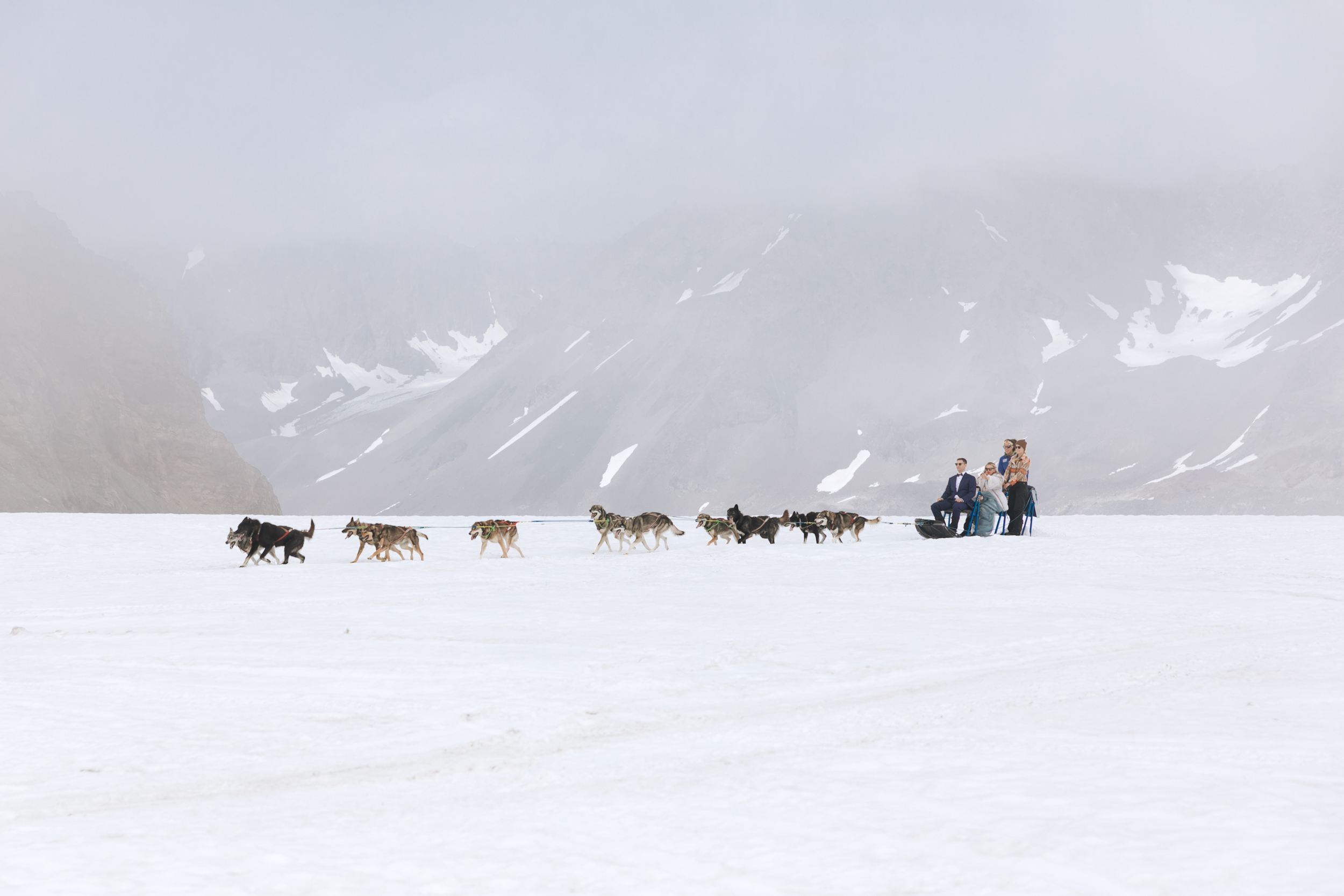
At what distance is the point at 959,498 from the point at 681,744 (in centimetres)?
1748

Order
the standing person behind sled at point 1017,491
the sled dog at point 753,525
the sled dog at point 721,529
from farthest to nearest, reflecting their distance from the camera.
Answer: the sled dog at point 753,525
the standing person behind sled at point 1017,491
the sled dog at point 721,529

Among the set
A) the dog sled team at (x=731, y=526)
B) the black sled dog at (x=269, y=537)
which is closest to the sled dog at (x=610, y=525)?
the dog sled team at (x=731, y=526)

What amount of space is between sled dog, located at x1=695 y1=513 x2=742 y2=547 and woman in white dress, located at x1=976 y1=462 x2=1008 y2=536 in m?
5.15

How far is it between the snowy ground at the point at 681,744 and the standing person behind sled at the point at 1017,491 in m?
9.03

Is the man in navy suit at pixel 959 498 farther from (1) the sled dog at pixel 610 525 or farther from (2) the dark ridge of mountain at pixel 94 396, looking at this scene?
(2) the dark ridge of mountain at pixel 94 396

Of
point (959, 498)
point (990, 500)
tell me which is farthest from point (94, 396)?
point (990, 500)

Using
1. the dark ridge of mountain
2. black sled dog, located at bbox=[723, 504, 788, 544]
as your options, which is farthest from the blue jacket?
the dark ridge of mountain

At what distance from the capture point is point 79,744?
208 inches

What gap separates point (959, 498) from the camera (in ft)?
70.9

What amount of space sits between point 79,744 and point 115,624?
5126 millimetres

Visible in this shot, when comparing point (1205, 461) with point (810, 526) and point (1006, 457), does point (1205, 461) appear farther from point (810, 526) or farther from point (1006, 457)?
point (810, 526)

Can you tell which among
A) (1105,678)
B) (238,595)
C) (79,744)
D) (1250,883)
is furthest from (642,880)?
(238,595)

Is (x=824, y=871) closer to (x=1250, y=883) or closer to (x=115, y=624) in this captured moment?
(x=1250, y=883)

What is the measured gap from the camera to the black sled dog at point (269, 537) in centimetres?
1691
